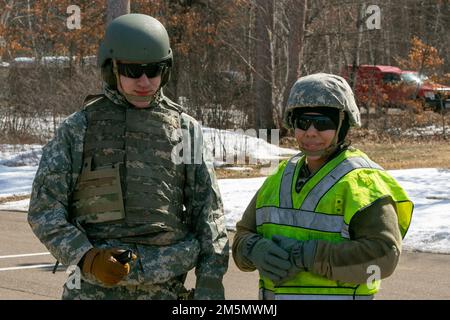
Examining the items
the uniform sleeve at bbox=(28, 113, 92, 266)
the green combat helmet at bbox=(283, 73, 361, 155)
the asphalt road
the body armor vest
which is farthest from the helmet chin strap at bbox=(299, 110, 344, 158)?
the asphalt road

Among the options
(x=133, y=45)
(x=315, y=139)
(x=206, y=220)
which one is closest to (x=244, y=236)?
(x=206, y=220)

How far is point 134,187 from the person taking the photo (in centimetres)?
365

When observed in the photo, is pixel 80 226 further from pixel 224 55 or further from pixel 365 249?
pixel 224 55

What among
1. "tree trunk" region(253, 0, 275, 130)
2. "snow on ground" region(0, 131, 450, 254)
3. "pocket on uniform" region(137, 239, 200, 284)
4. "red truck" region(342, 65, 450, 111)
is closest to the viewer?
"pocket on uniform" region(137, 239, 200, 284)

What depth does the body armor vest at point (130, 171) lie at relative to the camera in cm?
361

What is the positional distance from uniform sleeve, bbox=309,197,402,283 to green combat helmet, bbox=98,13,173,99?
1018 mm

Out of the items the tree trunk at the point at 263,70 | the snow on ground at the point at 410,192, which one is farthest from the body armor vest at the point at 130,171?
the tree trunk at the point at 263,70

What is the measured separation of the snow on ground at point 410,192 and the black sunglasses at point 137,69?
707 centimetres

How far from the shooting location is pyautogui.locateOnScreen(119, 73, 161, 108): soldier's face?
3.65 metres

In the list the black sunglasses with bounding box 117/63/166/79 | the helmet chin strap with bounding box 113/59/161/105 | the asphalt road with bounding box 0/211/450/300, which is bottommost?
the asphalt road with bounding box 0/211/450/300

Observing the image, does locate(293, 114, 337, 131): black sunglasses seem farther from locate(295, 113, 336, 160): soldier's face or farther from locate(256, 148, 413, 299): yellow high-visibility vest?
locate(256, 148, 413, 299): yellow high-visibility vest

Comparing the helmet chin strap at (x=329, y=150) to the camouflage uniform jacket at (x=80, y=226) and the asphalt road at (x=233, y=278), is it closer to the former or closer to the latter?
the camouflage uniform jacket at (x=80, y=226)

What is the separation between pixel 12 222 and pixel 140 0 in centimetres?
1357

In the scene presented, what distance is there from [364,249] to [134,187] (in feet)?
3.18
